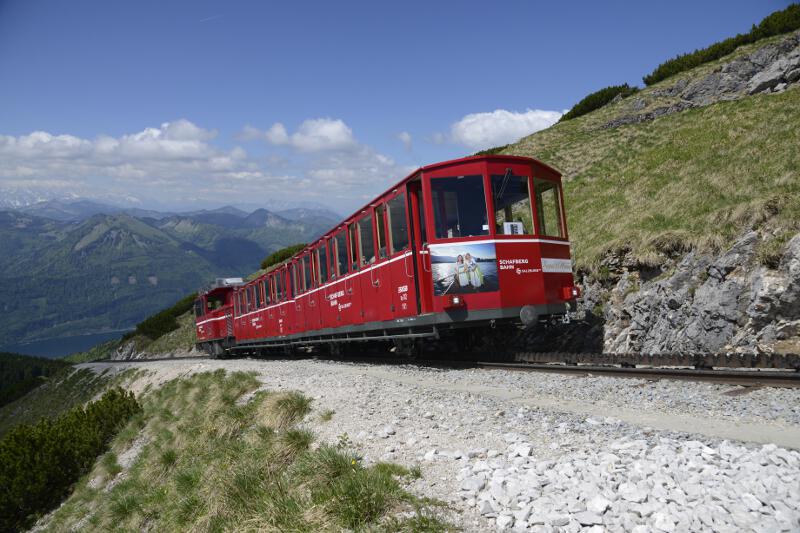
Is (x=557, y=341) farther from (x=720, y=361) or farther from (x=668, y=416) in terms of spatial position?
(x=668, y=416)

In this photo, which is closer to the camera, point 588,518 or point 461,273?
point 588,518

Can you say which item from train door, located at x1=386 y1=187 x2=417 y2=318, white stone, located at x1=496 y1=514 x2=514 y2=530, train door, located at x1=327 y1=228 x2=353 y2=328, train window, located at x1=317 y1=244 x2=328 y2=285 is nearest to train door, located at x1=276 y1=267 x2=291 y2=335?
train window, located at x1=317 y1=244 x2=328 y2=285

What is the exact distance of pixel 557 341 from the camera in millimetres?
14258

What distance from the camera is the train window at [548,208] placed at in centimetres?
1251

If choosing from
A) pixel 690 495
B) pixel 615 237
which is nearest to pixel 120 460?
pixel 615 237

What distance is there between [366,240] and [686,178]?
34.1ft

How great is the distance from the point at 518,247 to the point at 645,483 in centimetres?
809

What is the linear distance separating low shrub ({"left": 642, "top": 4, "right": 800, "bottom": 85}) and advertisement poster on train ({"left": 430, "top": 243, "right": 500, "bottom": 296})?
30415 millimetres

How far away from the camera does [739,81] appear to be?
28062 mm

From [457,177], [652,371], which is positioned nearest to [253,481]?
[652,371]

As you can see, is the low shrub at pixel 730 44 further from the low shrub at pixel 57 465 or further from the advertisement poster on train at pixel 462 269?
the low shrub at pixel 57 465

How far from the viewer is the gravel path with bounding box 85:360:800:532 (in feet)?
12.0

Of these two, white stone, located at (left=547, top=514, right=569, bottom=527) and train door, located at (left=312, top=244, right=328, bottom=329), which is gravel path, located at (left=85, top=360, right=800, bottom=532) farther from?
train door, located at (left=312, top=244, right=328, bottom=329)

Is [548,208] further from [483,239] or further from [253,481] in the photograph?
[253,481]
